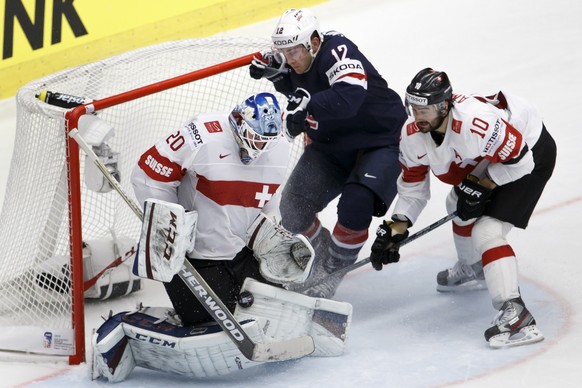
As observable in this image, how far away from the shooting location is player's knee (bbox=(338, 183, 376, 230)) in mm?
4379

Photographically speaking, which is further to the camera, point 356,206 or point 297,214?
point 297,214

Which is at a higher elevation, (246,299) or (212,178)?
(212,178)

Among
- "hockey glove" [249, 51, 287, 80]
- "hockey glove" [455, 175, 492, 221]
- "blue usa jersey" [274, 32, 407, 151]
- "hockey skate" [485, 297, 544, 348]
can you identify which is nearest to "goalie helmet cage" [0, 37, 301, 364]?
"hockey glove" [249, 51, 287, 80]

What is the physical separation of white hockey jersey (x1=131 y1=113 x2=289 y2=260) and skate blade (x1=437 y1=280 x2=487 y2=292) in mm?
917

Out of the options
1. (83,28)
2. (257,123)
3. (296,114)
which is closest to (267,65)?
(296,114)

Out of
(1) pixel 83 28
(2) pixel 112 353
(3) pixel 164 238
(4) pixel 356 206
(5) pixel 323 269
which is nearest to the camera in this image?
(3) pixel 164 238

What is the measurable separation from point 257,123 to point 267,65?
93 cm

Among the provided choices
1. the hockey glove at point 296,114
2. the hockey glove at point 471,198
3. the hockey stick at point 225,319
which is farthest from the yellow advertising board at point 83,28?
the hockey glove at point 471,198

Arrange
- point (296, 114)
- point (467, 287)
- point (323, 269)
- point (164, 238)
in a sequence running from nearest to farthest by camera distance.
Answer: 1. point (164, 238)
2. point (296, 114)
3. point (467, 287)
4. point (323, 269)

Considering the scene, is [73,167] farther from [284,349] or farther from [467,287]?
[467,287]

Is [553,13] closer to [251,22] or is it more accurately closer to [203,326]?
[251,22]

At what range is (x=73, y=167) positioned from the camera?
3.94 meters

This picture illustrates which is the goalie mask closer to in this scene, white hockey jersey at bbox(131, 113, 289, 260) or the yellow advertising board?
white hockey jersey at bbox(131, 113, 289, 260)

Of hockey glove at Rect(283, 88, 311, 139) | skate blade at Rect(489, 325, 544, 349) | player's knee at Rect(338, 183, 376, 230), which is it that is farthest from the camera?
player's knee at Rect(338, 183, 376, 230)
